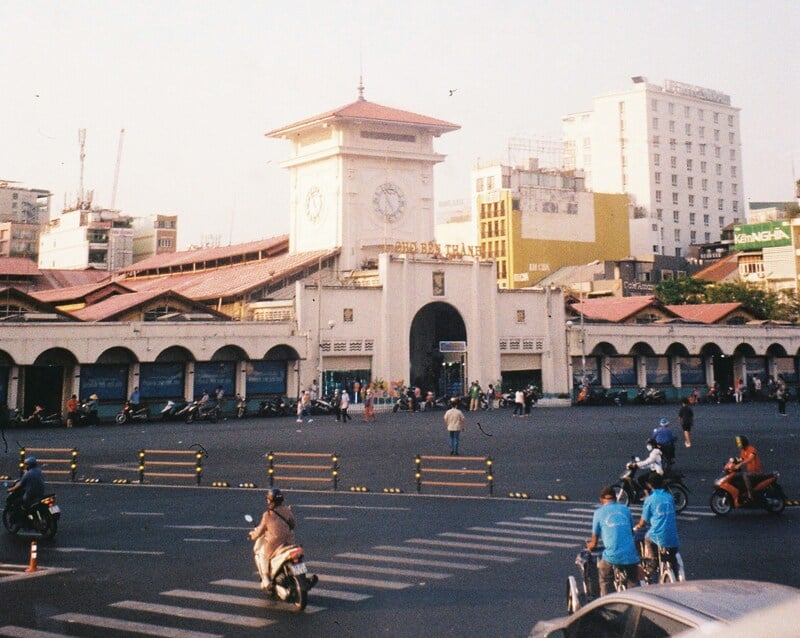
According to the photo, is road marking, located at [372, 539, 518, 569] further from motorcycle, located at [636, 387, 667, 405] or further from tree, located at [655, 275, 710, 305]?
tree, located at [655, 275, 710, 305]

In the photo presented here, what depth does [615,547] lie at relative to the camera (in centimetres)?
1014

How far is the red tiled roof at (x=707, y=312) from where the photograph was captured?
2753 inches


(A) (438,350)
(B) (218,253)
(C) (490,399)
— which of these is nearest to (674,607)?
(C) (490,399)

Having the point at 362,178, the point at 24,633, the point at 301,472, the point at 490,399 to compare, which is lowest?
the point at 24,633

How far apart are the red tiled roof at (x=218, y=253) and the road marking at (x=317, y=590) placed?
61573 millimetres

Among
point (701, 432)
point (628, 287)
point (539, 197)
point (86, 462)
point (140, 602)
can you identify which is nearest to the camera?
point (140, 602)

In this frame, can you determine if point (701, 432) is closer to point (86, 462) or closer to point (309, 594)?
point (86, 462)

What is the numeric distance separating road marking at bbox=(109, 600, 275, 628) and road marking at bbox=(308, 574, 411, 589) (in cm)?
187

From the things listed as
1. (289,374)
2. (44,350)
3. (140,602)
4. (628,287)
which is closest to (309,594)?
(140,602)

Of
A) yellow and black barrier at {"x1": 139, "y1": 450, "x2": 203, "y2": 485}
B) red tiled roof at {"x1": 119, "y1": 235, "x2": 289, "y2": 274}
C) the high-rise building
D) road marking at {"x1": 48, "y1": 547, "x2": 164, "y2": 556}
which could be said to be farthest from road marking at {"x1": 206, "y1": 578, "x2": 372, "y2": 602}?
the high-rise building

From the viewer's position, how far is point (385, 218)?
223 ft

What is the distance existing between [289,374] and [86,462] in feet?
88.7

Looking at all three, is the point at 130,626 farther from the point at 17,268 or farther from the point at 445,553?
the point at 17,268

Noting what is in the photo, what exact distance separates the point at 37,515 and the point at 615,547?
10196 millimetres
